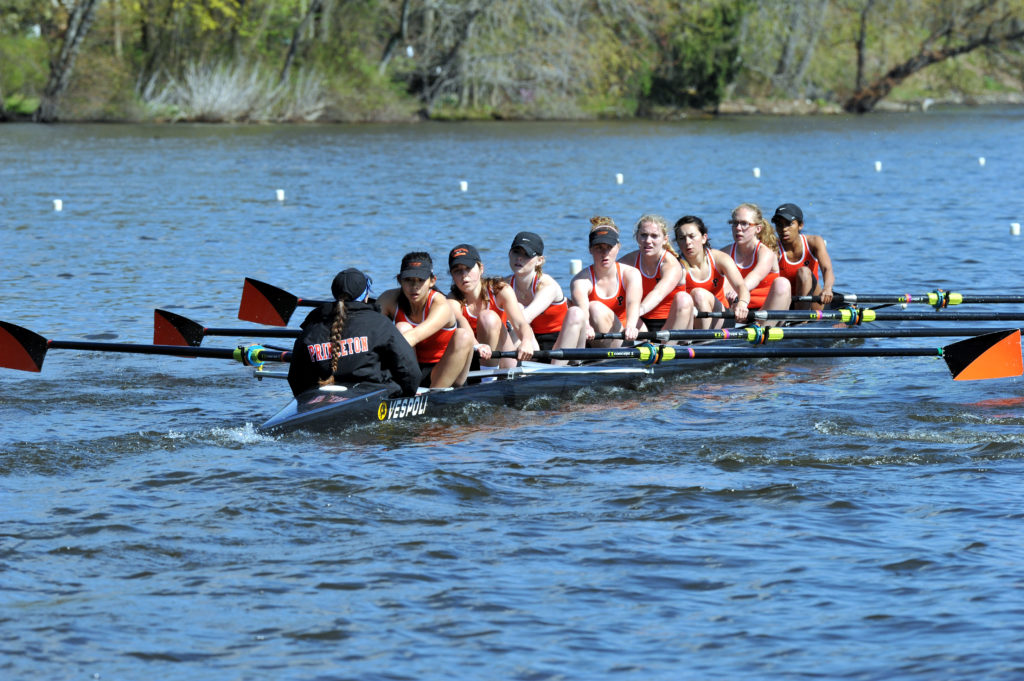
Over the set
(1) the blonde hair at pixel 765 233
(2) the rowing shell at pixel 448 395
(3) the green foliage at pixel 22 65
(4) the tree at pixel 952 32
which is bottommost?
(2) the rowing shell at pixel 448 395

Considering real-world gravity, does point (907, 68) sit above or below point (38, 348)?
above

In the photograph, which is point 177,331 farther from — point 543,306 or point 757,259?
point 757,259

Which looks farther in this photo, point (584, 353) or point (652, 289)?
point (652, 289)

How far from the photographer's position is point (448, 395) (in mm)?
9578

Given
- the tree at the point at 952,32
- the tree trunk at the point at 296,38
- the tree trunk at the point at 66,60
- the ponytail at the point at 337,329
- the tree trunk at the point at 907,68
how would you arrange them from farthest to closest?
1. the tree trunk at the point at 907,68
2. the tree at the point at 952,32
3. the tree trunk at the point at 296,38
4. the tree trunk at the point at 66,60
5. the ponytail at the point at 337,329

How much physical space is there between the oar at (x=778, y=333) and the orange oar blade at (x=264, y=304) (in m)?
3.50

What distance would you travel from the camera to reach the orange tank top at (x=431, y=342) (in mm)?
9531

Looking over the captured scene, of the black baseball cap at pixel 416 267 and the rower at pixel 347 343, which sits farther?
the black baseball cap at pixel 416 267

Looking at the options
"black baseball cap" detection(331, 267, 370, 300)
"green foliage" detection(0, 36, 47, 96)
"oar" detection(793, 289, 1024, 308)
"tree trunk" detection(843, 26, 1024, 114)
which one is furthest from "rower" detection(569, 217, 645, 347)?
"tree trunk" detection(843, 26, 1024, 114)

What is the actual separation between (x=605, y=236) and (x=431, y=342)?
1.89 meters

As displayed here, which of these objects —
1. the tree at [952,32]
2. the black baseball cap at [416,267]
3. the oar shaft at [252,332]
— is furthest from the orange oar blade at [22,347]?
the tree at [952,32]

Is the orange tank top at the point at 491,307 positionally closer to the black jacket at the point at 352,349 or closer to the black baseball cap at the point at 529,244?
the black baseball cap at the point at 529,244

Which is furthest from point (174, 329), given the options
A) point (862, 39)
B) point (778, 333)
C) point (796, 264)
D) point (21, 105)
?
point (862, 39)

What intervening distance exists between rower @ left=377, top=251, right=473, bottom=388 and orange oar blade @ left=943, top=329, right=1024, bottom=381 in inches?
153
